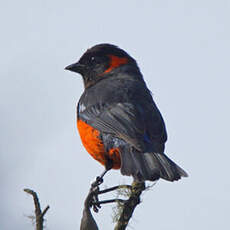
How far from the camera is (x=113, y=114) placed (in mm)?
5344

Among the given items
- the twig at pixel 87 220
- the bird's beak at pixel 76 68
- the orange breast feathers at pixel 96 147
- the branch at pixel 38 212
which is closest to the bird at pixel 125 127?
the orange breast feathers at pixel 96 147

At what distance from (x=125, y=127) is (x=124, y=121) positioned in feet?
0.36

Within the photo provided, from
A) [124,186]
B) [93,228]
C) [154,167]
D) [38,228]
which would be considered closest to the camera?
[38,228]

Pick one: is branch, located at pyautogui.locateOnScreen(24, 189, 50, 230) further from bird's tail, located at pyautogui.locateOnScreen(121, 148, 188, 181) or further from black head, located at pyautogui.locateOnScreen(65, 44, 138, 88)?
black head, located at pyautogui.locateOnScreen(65, 44, 138, 88)

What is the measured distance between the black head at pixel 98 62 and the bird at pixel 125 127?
9 centimetres

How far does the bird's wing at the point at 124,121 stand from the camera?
193 inches

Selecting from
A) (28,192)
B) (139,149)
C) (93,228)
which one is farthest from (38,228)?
(139,149)

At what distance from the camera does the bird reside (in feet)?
14.7

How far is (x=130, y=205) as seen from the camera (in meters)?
3.50

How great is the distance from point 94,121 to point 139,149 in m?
0.84

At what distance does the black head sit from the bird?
3.5 inches

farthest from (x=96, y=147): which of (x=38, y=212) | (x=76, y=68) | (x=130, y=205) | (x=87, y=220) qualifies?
(x=38, y=212)

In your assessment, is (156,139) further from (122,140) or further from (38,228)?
(38,228)

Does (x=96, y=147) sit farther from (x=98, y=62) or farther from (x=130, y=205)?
(x=98, y=62)
